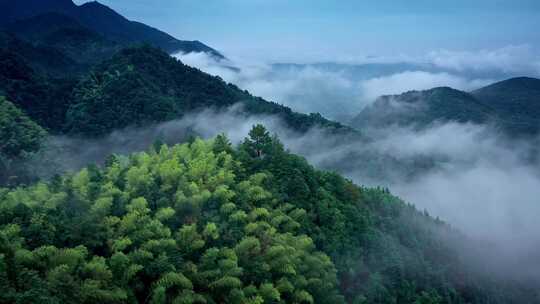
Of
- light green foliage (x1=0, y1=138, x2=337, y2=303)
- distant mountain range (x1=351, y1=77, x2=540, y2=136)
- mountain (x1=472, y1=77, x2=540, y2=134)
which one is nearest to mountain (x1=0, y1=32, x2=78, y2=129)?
light green foliage (x1=0, y1=138, x2=337, y2=303)

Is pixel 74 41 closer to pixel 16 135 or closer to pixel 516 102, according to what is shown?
pixel 16 135

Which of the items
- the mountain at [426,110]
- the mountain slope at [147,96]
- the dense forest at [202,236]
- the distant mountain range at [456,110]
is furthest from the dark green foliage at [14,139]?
the distant mountain range at [456,110]

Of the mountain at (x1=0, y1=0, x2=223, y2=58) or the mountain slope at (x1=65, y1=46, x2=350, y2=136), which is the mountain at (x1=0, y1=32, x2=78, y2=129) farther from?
the mountain at (x1=0, y1=0, x2=223, y2=58)

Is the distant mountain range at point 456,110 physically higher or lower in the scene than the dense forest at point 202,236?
higher

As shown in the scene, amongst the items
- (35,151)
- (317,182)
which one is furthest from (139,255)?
(35,151)

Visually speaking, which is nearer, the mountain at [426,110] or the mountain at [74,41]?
the mountain at [74,41]

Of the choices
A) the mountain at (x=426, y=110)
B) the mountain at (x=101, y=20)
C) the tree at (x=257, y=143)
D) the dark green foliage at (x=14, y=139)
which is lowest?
the dark green foliage at (x=14, y=139)

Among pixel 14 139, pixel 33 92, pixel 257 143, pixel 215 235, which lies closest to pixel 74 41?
pixel 33 92

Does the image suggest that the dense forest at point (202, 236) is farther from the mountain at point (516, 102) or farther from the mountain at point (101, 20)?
the mountain at point (101, 20)
